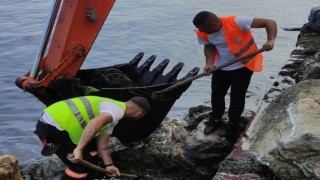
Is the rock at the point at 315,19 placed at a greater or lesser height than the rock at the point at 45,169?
greater

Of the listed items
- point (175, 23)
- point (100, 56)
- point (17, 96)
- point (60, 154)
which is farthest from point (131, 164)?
point (175, 23)

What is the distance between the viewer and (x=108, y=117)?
14.1ft

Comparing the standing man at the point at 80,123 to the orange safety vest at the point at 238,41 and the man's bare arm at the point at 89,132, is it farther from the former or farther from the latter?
the orange safety vest at the point at 238,41

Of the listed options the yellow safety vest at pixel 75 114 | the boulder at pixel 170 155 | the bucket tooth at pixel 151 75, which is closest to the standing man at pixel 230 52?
the boulder at pixel 170 155

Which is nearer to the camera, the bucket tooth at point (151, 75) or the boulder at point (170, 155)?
the boulder at point (170, 155)

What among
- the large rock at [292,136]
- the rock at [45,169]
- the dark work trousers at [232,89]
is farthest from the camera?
the rock at [45,169]

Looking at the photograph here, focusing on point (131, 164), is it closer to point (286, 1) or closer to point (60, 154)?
point (60, 154)

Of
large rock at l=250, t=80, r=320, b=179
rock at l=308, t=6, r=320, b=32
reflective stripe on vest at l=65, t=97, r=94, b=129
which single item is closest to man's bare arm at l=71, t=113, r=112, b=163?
reflective stripe on vest at l=65, t=97, r=94, b=129

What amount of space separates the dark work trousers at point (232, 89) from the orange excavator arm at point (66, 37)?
1567 mm

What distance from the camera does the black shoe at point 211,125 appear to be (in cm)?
565

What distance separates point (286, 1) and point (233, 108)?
14.3m

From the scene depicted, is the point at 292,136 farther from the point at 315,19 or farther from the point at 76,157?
the point at 315,19

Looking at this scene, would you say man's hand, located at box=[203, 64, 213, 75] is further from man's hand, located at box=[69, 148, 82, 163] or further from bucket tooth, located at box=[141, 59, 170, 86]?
man's hand, located at box=[69, 148, 82, 163]

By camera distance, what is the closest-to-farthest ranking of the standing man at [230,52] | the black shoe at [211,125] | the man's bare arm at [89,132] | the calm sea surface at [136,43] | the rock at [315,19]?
the man's bare arm at [89,132] < the standing man at [230,52] < the black shoe at [211,125] < the calm sea surface at [136,43] < the rock at [315,19]
